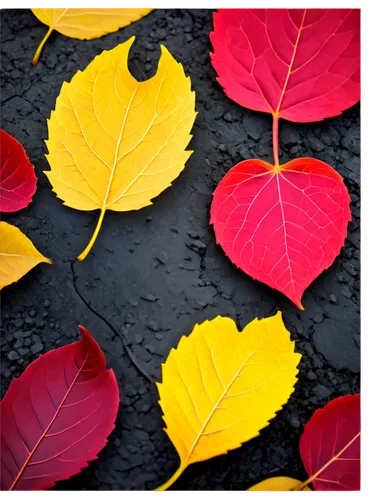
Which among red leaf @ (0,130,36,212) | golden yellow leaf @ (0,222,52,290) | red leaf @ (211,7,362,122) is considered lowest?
golden yellow leaf @ (0,222,52,290)

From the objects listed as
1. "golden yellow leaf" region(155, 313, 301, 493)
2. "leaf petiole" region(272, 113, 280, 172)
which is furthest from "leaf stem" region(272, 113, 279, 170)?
"golden yellow leaf" region(155, 313, 301, 493)

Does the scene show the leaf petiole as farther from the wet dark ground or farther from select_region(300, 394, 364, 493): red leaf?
select_region(300, 394, 364, 493): red leaf

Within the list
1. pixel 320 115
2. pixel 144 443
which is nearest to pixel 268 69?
pixel 320 115

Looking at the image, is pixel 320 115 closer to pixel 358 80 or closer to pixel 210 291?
pixel 358 80

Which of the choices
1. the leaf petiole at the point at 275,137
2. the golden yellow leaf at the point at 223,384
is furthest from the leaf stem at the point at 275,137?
the golden yellow leaf at the point at 223,384

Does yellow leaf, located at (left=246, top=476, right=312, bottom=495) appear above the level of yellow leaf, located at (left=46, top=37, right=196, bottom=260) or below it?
below

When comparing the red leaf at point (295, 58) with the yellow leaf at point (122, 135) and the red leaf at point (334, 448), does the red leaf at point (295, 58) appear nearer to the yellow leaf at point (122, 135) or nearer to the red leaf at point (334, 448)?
the yellow leaf at point (122, 135)

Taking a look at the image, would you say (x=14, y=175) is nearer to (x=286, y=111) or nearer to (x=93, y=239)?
(x=93, y=239)
